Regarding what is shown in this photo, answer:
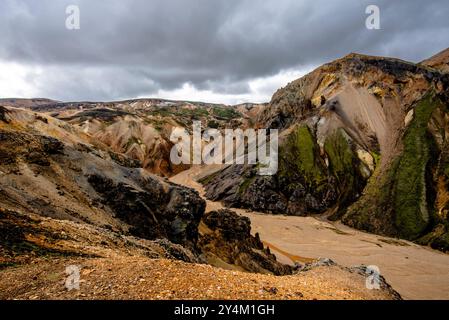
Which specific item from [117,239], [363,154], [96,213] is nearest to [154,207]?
[96,213]

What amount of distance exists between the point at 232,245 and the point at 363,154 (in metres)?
53.4

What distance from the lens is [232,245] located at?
3080cm

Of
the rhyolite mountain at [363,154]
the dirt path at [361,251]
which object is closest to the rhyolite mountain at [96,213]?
the dirt path at [361,251]

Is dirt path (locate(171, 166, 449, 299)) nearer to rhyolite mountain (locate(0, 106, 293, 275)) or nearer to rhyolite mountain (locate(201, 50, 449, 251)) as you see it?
rhyolite mountain (locate(201, 50, 449, 251))

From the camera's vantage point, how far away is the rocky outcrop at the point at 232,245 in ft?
92.9

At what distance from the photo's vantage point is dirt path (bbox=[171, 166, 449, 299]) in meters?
34.2

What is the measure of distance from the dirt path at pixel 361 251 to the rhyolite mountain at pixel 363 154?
15.0ft

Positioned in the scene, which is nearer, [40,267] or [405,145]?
[40,267]

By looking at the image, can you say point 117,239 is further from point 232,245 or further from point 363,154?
point 363,154

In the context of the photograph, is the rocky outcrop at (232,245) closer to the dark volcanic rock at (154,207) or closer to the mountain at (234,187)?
the mountain at (234,187)

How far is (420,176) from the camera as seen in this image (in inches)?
2392

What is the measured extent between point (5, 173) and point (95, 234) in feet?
27.3

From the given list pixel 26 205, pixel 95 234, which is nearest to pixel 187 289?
pixel 95 234

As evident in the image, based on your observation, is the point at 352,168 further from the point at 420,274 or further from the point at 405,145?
the point at 420,274
